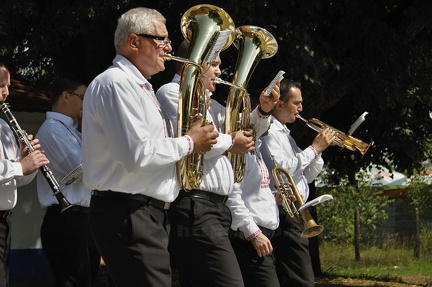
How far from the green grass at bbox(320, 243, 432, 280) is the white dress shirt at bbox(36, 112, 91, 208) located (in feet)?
30.9

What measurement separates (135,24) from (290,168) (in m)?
2.83

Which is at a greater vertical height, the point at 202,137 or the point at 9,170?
the point at 202,137

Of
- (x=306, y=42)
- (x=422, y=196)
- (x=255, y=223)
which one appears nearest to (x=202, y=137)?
Result: (x=255, y=223)

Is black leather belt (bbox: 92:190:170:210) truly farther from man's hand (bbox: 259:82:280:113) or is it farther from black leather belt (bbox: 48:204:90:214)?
black leather belt (bbox: 48:204:90:214)


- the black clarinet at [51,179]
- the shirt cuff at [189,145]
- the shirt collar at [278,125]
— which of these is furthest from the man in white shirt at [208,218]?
the shirt collar at [278,125]

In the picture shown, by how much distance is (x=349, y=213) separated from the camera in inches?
1081

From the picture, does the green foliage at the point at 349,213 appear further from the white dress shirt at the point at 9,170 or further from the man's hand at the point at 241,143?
the man's hand at the point at 241,143

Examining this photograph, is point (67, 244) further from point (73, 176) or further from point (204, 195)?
point (204, 195)

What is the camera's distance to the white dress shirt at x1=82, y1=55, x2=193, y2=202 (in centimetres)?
476

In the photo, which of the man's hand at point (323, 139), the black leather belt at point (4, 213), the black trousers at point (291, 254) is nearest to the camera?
the black leather belt at point (4, 213)

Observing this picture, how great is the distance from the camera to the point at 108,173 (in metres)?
4.86

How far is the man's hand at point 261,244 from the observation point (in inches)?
263

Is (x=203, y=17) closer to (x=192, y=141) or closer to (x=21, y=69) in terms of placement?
(x=192, y=141)

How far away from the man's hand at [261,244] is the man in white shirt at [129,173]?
1.72 m
